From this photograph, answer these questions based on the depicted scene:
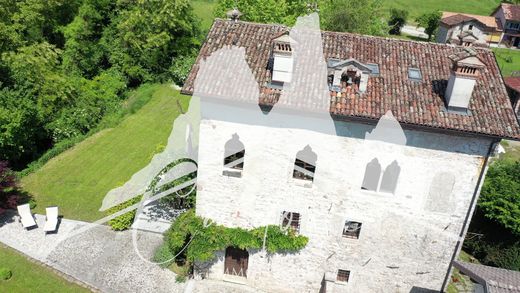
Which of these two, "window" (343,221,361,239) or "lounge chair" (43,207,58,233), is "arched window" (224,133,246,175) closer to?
"window" (343,221,361,239)

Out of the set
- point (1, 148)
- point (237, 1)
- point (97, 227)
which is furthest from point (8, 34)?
point (97, 227)

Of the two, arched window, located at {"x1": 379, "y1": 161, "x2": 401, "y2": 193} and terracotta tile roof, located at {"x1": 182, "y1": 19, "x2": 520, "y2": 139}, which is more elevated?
terracotta tile roof, located at {"x1": 182, "y1": 19, "x2": 520, "y2": 139}

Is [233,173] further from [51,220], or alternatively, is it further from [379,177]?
[51,220]

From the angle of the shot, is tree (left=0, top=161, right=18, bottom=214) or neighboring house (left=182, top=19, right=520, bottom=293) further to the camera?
tree (left=0, top=161, right=18, bottom=214)

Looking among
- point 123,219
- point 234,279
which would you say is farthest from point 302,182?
point 123,219

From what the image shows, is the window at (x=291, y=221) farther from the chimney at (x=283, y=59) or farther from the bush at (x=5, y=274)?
the bush at (x=5, y=274)

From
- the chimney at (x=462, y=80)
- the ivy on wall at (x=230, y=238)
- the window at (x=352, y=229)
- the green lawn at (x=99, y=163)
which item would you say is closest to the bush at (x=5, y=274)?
the green lawn at (x=99, y=163)

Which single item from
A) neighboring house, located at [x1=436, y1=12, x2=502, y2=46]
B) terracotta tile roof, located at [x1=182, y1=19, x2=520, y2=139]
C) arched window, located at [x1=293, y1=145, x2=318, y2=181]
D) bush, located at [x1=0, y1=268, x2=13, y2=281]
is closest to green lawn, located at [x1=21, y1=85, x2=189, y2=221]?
bush, located at [x1=0, y1=268, x2=13, y2=281]
